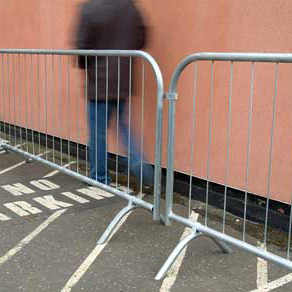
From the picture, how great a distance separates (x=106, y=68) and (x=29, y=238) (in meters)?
1.74

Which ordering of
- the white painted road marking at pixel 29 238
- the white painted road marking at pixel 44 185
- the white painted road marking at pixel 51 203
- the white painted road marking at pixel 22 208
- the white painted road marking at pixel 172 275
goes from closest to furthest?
the white painted road marking at pixel 172 275, the white painted road marking at pixel 29 238, the white painted road marking at pixel 22 208, the white painted road marking at pixel 51 203, the white painted road marking at pixel 44 185

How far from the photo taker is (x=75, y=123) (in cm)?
602

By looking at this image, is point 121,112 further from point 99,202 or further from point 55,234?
point 55,234

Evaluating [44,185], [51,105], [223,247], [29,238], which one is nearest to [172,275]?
[223,247]

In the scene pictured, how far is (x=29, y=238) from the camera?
3.60 meters

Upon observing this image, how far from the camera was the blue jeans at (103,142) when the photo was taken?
4.61 meters

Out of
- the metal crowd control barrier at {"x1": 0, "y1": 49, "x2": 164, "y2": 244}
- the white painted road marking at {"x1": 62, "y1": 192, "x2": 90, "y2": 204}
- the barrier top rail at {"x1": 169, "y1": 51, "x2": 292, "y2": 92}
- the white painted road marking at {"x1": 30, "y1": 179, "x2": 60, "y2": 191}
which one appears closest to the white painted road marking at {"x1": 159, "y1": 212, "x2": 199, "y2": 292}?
the metal crowd control barrier at {"x1": 0, "y1": 49, "x2": 164, "y2": 244}

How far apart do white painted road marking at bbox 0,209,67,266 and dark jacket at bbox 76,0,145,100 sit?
1.27m

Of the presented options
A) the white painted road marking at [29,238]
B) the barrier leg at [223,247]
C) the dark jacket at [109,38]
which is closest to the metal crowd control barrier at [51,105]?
the dark jacket at [109,38]

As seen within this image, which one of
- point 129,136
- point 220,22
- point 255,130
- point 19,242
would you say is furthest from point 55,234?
point 220,22

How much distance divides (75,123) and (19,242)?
2.70 m

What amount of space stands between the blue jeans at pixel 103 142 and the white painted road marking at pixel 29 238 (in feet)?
2.18

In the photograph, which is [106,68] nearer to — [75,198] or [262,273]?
[75,198]

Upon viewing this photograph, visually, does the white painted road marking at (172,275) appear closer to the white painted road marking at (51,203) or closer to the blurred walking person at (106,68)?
the blurred walking person at (106,68)
